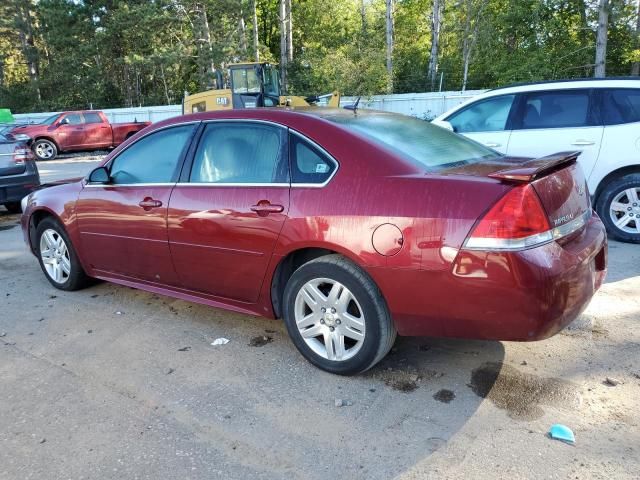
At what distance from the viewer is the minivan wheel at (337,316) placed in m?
2.95

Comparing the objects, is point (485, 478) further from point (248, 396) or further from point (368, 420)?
point (248, 396)

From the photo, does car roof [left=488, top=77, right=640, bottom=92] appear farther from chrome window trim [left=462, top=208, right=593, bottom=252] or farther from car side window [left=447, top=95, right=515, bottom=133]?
chrome window trim [left=462, top=208, right=593, bottom=252]

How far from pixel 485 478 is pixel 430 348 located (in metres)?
1.30

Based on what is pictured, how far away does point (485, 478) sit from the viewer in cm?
230

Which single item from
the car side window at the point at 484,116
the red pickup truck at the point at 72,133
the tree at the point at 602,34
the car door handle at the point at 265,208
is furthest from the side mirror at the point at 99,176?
the tree at the point at 602,34

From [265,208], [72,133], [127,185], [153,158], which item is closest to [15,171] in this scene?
[127,185]

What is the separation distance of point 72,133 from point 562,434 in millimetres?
20627

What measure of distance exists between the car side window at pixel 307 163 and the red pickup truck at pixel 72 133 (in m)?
18.9

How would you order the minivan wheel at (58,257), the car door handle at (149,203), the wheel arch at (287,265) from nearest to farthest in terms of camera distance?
the wheel arch at (287,265), the car door handle at (149,203), the minivan wheel at (58,257)

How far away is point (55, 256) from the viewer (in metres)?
4.96

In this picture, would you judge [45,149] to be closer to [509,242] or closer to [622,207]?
[622,207]

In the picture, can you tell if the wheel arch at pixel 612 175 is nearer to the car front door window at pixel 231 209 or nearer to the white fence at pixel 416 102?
the car front door window at pixel 231 209

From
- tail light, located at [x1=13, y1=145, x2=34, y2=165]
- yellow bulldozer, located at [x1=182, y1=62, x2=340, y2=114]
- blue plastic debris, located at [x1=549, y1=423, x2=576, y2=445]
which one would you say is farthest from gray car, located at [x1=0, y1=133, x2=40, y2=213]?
blue plastic debris, located at [x1=549, y1=423, x2=576, y2=445]

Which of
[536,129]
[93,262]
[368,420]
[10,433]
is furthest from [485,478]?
[536,129]
